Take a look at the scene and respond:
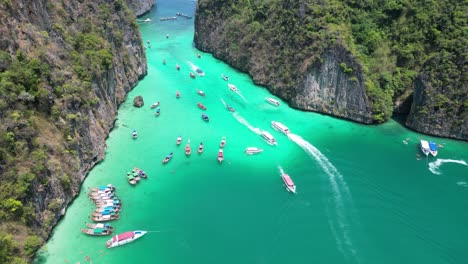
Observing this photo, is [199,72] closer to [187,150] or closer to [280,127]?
[280,127]

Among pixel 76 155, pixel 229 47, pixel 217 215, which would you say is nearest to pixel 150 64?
pixel 229 47

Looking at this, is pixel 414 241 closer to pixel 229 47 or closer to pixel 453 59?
pixel 453 59

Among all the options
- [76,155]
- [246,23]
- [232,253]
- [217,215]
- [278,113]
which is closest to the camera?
[232,253]

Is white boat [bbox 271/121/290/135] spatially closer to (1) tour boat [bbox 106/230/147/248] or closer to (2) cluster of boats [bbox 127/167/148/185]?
(2) cluster of boats [bbox 127/167/148/185]

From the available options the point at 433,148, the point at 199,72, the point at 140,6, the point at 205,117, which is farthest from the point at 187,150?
the point at 140,6

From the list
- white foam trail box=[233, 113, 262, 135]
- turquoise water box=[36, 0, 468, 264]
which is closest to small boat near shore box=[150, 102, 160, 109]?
turquoise water box=[36, 0, 468, 264]

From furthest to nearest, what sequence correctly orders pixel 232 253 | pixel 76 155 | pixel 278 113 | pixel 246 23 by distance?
pixel 246 23 < pixel 278 113 < pixel 76 155 < pixel 232 253

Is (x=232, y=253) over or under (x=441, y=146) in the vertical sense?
under

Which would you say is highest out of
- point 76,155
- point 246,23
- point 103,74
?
point 246,23
